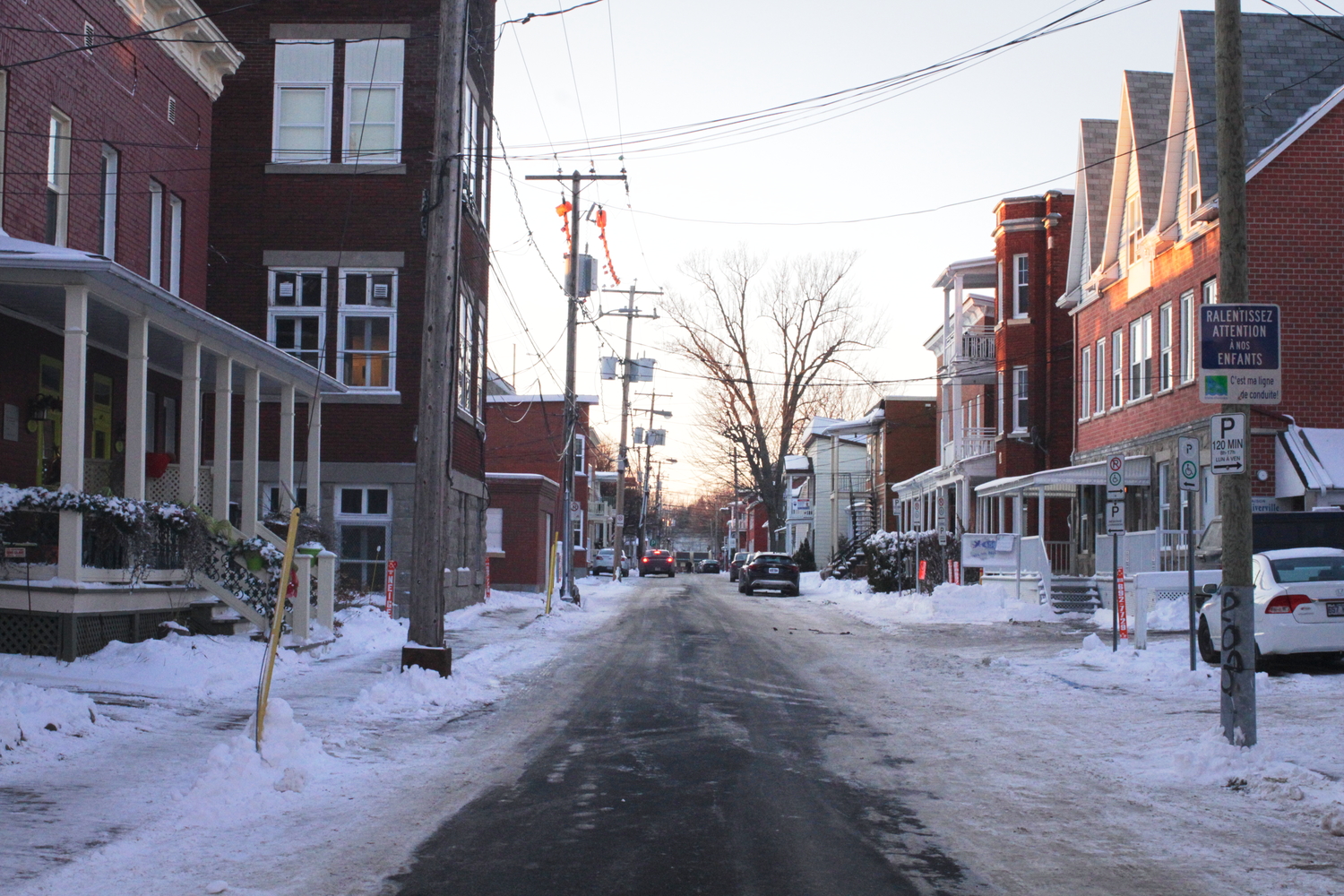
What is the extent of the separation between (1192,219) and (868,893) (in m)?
23.6

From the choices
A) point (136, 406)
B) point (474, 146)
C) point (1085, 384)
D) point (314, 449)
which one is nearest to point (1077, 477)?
point (1085, 384)

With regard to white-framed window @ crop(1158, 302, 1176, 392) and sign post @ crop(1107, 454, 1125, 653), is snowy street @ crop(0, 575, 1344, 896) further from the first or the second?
white-framed window @ crop(1158, 302, 1176, 392)

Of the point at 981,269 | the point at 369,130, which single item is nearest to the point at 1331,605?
the point at 369,130

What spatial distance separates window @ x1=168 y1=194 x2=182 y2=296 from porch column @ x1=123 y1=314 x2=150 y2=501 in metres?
7.11

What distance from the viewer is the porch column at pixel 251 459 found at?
17.7 meters

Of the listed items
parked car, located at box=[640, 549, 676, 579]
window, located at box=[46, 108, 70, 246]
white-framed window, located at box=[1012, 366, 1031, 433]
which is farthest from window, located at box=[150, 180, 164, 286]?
parked car, located at box=[640, 549, 676, 579]

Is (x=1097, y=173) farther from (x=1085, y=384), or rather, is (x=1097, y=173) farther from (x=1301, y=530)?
(x=1301, y=530)

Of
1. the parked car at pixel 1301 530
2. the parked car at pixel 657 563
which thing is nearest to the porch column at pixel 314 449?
the parked car at pixel 1301 530

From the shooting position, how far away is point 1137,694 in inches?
562

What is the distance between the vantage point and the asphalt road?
21.4 ft

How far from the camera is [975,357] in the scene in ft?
139

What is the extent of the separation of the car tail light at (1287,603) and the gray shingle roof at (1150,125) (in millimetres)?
17157

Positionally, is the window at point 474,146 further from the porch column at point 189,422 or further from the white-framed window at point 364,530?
the porch column at point 189,422

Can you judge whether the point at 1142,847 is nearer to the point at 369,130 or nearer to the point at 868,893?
the point at 868,893
